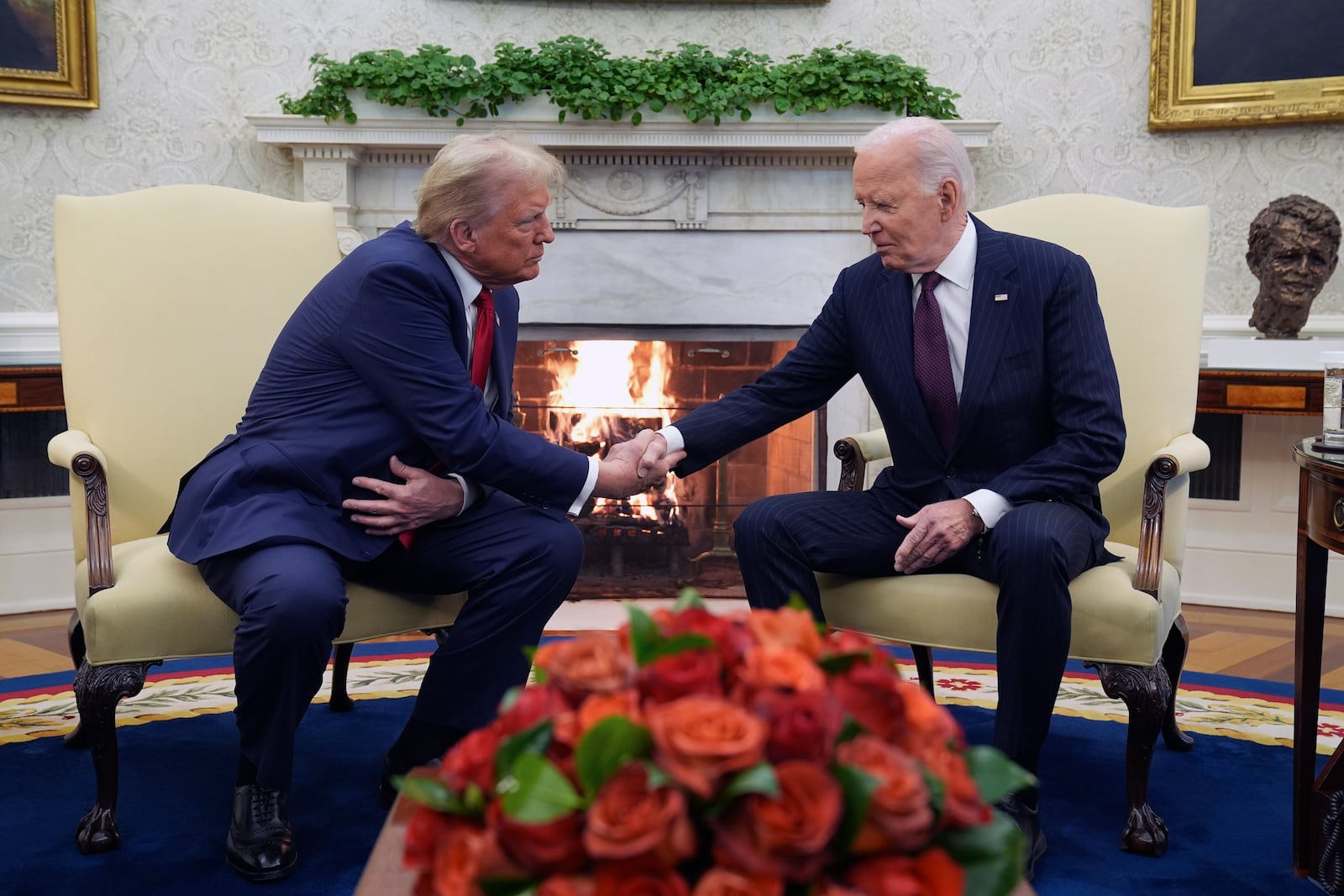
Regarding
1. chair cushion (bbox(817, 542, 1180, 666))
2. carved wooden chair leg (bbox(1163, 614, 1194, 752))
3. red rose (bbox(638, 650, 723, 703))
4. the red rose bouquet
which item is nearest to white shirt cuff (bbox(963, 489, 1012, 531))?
→ chair cushion (bbox(817, 542, 1180, 666))

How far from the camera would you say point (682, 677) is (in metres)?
0.82

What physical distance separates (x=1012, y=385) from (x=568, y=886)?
1.64m

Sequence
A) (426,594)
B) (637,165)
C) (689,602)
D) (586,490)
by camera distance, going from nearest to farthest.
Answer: (689,602) → (426,594) → (586,490) → (637,165)

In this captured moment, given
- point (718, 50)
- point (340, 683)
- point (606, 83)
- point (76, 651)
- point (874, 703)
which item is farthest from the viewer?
point (718, 50)

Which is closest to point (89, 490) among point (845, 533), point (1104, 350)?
point (845, 533)

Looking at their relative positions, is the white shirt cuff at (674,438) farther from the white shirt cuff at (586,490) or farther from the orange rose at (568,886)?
the orange rose at (568,886)

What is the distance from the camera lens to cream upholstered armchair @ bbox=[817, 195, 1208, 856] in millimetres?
2004

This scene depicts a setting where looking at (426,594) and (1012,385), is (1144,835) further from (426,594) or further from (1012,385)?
(426,594)

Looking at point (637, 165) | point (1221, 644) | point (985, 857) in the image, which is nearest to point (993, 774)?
point (985, 857)

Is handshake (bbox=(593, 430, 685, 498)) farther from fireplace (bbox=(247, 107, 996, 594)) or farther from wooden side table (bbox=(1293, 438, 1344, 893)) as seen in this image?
fireplace (bbox=(247, 107, 996, 594))

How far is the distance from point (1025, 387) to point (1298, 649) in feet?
2.10

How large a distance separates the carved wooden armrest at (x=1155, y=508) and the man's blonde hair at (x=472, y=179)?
1.26 m

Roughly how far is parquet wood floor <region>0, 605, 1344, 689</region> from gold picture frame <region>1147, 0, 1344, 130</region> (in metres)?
1.69

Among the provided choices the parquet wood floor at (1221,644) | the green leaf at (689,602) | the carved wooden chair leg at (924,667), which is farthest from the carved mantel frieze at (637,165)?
the green leaf at (689,602)
